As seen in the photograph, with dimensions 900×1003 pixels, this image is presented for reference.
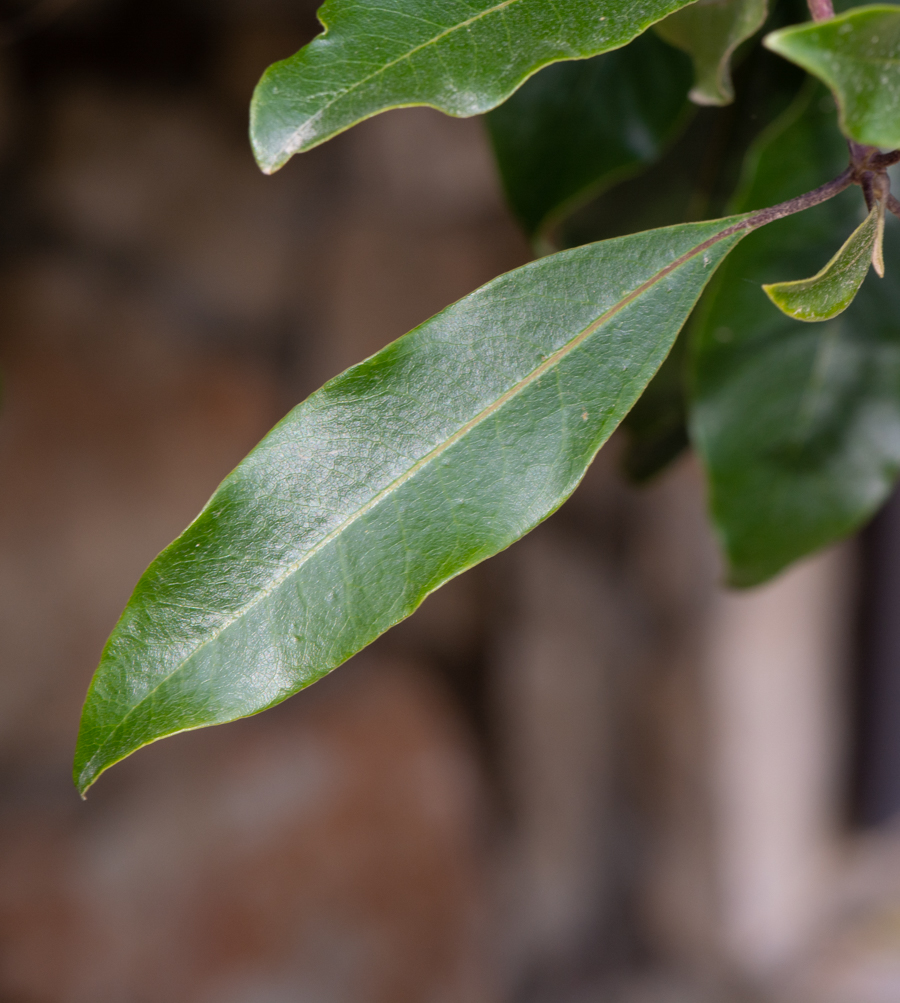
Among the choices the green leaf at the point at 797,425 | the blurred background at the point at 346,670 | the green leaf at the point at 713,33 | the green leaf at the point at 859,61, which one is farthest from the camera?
the blurred background at the point at 346,670

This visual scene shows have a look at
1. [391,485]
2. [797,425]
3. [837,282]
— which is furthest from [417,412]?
[797,425]

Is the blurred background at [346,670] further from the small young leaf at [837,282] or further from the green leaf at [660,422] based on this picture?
the small young leaf at [837,282]

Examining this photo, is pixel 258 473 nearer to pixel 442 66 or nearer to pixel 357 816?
pixel 442 66

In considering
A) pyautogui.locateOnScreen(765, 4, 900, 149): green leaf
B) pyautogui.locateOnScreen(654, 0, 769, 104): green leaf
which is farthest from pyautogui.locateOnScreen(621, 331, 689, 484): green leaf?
pyautogui.locateOnScreen(765, 4, 900, 149): green leaf

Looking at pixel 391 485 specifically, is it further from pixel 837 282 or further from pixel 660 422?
pixel 660 422

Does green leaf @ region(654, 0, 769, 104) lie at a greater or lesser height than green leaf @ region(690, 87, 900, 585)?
greater

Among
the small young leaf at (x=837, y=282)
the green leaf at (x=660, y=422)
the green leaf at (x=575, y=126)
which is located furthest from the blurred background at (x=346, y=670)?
the small young leaf at (x=837, y=282)

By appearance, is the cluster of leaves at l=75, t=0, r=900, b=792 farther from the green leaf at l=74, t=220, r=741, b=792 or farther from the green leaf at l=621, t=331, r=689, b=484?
the green leaf at l=621, t=331, r=689, b=484
